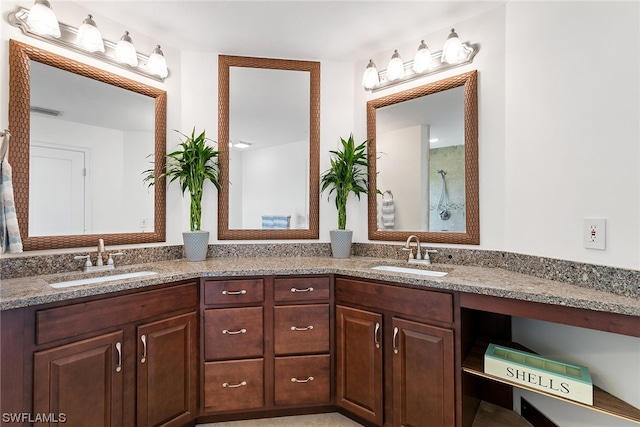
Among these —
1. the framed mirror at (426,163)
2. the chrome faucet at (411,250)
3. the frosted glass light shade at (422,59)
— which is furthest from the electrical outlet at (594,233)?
the frosted glass light shade at (422,59)

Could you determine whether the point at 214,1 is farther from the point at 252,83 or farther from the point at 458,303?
the point at 458,303

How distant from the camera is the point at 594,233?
137cm

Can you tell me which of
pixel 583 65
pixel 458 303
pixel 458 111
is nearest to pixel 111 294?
pixel 458 303

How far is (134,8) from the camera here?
1.84 m

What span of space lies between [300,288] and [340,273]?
0.25m

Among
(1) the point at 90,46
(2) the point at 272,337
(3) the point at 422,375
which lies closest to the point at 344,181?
(2) the point at 272,337

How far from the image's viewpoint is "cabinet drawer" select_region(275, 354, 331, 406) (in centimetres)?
184

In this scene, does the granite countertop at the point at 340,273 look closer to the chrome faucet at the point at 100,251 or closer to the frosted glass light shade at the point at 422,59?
the chrome faucet at the point at 100,251

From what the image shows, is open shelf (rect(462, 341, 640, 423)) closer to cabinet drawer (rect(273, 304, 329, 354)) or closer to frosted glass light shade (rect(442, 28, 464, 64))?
cabinet drawer (rect(273, 304, 329, 354))

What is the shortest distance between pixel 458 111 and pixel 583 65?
648 millimetres

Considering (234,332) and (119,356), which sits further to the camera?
(234,332)

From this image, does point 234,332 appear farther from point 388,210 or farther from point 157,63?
point 157,63

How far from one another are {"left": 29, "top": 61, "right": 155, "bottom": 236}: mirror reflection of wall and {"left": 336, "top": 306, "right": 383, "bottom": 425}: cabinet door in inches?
55.4

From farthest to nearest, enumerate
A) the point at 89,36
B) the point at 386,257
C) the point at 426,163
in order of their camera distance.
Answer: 1. the point at 386,257
2. the point at 426,163
3. the point at 89,36
